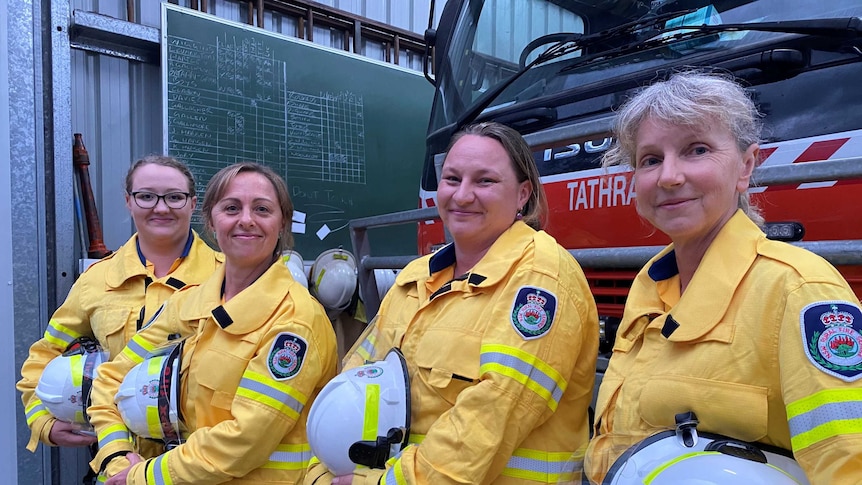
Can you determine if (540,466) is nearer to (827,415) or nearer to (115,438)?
(827,415)

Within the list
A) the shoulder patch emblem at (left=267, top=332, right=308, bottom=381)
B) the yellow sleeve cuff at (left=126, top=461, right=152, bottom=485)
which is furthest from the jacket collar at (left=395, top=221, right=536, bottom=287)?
the yellow sleeve cuff at (left=126, top=461, right=152, bottom=485)

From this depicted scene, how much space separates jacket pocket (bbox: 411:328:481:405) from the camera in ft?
4.86

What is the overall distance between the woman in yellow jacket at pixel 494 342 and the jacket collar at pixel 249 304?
0.31 metres

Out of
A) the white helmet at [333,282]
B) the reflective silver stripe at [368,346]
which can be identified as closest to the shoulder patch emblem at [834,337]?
the reflective silver stripe at [368,346]

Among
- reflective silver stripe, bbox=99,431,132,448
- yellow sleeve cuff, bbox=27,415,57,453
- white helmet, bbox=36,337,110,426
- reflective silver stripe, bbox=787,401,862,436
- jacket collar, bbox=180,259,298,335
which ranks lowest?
yellow sleeve cuff, bbox=27,415,57,453

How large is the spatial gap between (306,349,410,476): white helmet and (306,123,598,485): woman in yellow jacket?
0.04 m

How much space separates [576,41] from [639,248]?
977 mm

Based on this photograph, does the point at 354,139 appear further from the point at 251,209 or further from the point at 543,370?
the point at 543,370

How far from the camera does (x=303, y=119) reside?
4.42m

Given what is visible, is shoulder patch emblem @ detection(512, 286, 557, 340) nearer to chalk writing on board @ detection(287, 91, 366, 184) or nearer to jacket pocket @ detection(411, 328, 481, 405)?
jacket pocket @ detection(411, 328, 481, 405)

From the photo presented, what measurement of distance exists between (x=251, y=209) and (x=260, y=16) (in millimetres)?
2704

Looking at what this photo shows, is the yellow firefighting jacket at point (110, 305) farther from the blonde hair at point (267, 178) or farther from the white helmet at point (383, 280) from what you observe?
the white helmet at point (383, 280)

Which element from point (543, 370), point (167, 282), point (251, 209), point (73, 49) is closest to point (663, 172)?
point (543, 370)

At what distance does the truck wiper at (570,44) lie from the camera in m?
2.11
